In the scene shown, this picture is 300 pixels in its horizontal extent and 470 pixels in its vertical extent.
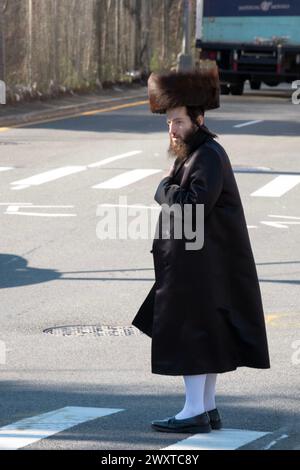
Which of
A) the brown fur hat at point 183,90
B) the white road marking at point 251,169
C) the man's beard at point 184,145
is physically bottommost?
the white road marking at point 251,169

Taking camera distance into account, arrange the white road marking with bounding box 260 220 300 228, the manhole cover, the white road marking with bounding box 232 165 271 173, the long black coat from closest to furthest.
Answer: the long black coat < the manhole cover < the white road marking with bounding box 260 220 300 228 < the white road marking with bounding box 232 165 271 173

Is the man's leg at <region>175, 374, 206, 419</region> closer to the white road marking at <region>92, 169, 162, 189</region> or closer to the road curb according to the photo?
the white road marking at <region>92, 169, 162, 189</region>

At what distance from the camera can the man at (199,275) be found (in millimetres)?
6777

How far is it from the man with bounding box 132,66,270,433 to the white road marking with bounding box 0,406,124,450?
62 centimetres

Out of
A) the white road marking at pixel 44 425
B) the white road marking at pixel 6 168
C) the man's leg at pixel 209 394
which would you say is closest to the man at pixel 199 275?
the man's leg at pixel 209 394

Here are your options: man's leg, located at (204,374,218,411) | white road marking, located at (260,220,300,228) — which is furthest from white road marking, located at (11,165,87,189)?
man's leg, located at (204,374,218,411)

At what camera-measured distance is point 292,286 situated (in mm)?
11445

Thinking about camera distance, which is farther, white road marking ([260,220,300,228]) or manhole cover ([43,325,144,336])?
white road marking ([260,220,300,228])

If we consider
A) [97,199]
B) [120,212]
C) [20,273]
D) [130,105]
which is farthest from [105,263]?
[130,105]

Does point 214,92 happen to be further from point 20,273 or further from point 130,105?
point 130,105

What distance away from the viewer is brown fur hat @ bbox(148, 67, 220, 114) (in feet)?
22.3

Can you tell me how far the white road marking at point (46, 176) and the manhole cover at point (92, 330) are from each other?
822 centimetres

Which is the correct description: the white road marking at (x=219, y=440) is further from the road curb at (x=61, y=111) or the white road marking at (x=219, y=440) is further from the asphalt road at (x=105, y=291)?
the road curb at (x=61, y=111)

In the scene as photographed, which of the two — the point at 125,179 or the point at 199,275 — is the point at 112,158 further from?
the point at 199,275
